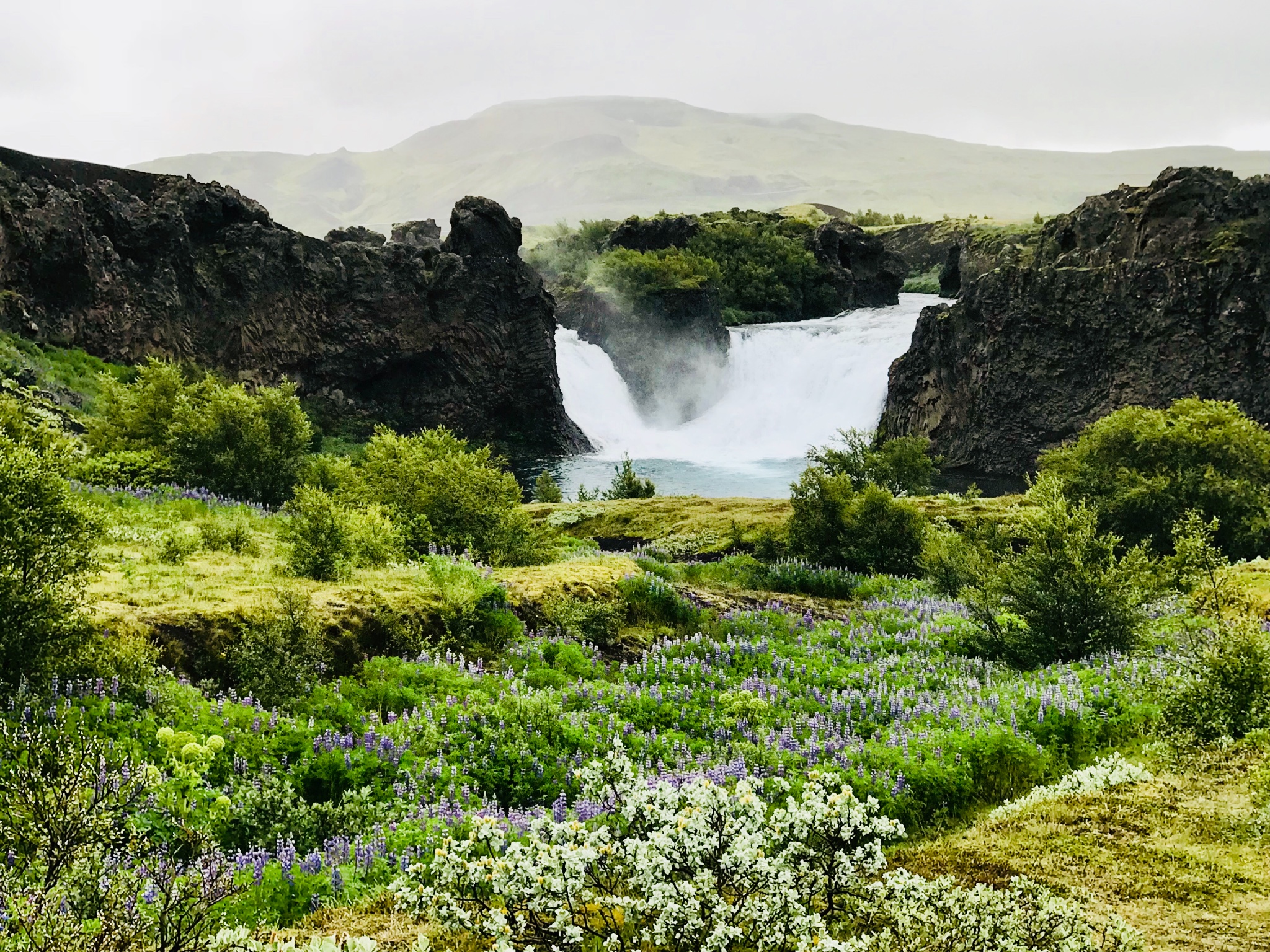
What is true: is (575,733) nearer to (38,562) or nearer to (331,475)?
(38,562)

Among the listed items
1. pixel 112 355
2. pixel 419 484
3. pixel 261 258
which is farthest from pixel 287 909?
pixel 261 258

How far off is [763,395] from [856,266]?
3260 centimetres

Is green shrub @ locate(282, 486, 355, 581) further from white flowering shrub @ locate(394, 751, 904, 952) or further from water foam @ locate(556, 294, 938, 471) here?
water foam @ locate(556, 294, 938, 471)

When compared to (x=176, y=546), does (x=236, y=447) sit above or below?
above

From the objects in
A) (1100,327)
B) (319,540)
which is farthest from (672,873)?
Answer: (1100,327)

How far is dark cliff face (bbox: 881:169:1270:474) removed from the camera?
142 feet

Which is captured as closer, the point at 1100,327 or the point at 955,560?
the point at 955,560

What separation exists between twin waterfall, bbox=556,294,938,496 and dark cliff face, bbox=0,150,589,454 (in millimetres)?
4477

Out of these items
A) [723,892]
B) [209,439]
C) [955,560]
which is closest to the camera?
[723,892]

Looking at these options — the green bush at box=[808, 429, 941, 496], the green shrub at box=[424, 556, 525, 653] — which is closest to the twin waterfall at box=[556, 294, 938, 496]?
the green bush at box=[808, 429, 941, 496]

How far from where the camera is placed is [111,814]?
3.85 meters

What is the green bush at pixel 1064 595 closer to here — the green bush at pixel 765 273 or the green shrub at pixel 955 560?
the green shrub at pixel 955 560

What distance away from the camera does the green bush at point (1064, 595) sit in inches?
435

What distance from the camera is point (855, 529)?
63.4ft
